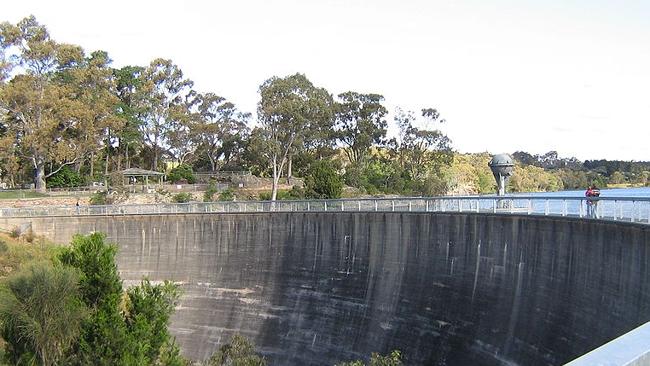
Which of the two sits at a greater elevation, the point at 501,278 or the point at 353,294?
the point at 501,278

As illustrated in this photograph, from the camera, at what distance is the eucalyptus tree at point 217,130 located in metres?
67.8

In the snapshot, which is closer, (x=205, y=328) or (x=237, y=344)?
(x=237, y=344)

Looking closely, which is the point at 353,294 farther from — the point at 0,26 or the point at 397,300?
the point at 0,26

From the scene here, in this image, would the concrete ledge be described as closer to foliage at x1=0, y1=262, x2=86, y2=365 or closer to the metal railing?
the metal railing

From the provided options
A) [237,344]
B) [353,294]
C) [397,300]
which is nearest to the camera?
[237,344]

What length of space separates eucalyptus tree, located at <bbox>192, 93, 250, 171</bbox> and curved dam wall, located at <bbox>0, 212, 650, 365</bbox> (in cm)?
3229

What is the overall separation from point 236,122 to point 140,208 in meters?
36.7

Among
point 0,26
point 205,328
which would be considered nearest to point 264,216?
point 205,328

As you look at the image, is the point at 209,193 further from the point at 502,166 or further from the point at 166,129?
the point at 502,166

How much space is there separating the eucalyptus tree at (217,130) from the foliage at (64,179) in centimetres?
1413

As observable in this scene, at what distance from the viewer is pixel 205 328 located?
30703 mm

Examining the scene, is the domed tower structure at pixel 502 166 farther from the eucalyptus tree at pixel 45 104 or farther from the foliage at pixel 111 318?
the eucalyptus tree at pixel 45 104

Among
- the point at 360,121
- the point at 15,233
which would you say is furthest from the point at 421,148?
the point at 15,233

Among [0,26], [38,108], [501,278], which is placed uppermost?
[0,26]
